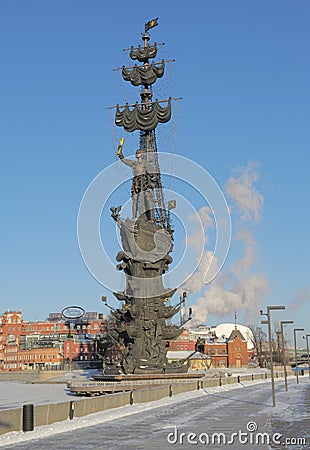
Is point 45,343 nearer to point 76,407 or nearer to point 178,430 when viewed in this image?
point 76,407

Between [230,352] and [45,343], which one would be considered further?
[45,343]

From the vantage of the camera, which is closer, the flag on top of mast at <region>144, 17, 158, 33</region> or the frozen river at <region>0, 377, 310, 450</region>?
the frozen river at <region>0, 377, 310, 450</region>

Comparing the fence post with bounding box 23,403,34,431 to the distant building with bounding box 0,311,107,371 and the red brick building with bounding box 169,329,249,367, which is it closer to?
the distant building with bounding box 0,311,107,371

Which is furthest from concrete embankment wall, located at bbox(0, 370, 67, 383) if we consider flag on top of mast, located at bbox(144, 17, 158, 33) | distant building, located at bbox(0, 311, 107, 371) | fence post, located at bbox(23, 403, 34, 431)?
fence post, located at bbox(23, 403, 34, 431)

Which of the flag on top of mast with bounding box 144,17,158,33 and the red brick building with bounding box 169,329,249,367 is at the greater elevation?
the flag on top of mast with bounding box 144,17,158,33

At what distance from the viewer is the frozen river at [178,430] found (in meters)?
19.7

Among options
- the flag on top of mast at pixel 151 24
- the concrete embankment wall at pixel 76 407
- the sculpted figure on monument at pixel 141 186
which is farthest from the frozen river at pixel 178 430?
the flag on top of mast at pixel 151 24

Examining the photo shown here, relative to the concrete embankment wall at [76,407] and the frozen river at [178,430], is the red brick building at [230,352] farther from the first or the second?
the frozen river at [178,430]

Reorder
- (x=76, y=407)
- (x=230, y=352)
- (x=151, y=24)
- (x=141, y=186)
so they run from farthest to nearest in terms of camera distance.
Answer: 1. (x=230, y=352)
2. (x=151, y=24)
3. (x=141, y=186)
4. (x=76, y=407)

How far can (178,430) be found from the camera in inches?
938

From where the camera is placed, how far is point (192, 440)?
20.7 m

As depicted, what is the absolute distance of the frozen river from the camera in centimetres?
1972

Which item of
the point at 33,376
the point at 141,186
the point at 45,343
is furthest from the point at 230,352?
the point at 141,186

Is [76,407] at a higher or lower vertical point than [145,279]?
lower
